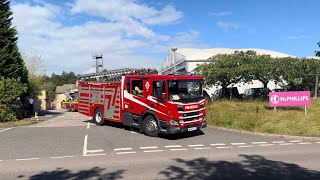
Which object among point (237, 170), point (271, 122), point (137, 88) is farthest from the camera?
point (271, 122)

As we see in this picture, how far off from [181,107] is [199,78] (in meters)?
1.96

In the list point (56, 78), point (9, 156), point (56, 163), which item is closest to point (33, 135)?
point (9, 156)

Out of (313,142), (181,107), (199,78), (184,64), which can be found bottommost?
(313,142)

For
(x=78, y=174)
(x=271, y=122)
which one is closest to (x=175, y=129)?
(x=271, y=122)

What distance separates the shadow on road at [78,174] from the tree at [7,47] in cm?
1650

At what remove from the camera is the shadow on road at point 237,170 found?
307 inches

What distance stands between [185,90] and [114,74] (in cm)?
537

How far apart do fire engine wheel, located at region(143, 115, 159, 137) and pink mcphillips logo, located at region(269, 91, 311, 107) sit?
7.90 metres

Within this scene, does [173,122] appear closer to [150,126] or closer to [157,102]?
[157,102]

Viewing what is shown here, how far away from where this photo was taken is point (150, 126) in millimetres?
14414

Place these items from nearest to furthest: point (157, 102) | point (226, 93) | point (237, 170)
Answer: point (237, 170) < point (157, 102) < point (226, 93)

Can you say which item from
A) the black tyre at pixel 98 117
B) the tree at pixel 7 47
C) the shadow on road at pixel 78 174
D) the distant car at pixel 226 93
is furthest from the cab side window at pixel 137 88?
the distant car at pixel 226 93

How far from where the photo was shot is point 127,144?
1255cm

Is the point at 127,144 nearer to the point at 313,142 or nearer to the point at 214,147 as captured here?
the point at 214,147
